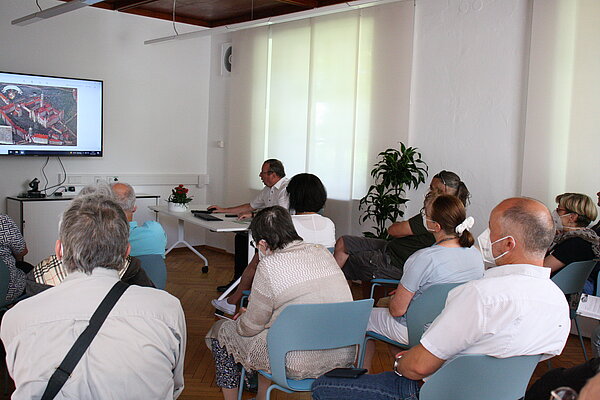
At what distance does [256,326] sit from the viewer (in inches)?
111

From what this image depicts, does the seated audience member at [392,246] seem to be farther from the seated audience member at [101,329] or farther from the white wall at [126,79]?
the white wall at [126,79]

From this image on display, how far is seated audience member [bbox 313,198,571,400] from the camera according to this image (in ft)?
6.61

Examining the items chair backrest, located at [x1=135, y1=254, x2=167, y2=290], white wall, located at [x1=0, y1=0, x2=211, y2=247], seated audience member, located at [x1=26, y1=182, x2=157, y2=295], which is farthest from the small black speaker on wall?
chair backrest, located at [x1=135, y1=254, x2=167, y2=290]

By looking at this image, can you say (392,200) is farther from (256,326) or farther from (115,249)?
(115,249)

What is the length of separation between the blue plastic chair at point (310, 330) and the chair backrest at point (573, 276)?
1.79m

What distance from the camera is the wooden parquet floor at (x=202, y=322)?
3814 millimetres

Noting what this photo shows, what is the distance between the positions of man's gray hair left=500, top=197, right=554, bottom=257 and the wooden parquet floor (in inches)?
80.4

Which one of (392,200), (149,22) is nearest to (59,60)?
(149,22)

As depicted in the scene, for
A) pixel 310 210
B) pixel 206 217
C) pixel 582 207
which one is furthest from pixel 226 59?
pixel 582 207

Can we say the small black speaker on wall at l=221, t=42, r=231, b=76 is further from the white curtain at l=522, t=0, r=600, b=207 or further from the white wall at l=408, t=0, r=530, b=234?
the white curtain at l=522, t=0, r=600, b=207

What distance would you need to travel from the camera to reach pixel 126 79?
25.4 ft

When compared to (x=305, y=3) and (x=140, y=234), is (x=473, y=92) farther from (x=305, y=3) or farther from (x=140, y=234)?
(x=140, y=234)

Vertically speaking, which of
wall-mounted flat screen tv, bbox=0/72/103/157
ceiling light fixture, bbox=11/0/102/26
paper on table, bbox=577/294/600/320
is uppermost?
ceiling light fixture, bbox=11/0/102/26

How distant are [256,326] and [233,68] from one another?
237 inches
